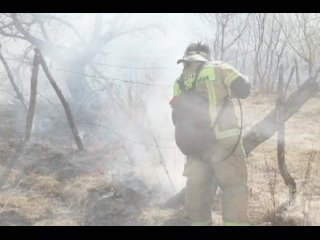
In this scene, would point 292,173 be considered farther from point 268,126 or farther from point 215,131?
point 215,131

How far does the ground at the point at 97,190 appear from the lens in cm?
487

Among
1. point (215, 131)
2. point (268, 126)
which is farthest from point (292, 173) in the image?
point (215, 131)

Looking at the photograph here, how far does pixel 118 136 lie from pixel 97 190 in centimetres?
252

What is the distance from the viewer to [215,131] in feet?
13.4

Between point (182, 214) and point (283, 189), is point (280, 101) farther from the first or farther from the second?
point (182, 214)

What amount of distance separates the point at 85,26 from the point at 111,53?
1.16 m

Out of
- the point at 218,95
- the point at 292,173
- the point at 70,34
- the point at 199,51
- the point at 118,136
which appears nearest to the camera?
the point at 218,95

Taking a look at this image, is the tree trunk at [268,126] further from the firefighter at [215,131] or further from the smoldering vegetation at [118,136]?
the firefighter at [215,131]

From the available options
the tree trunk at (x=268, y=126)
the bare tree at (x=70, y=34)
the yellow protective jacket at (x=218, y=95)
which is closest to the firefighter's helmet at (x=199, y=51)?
the yellow protective jacket at (x=218, y=95)

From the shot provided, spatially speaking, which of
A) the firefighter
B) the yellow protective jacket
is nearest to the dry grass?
the firefighter

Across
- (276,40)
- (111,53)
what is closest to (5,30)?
(111,53)

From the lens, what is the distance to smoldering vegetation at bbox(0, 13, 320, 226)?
16.8ft

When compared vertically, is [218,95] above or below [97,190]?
above

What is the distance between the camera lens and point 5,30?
12.3m
